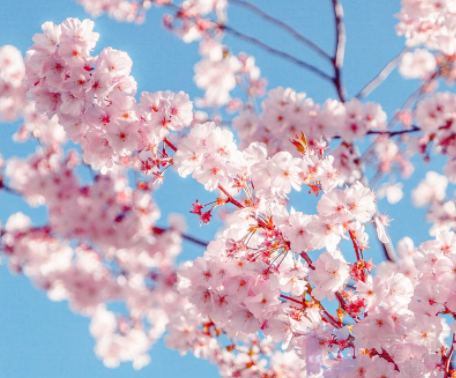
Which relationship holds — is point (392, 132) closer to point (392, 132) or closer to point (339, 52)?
point (392, 132)

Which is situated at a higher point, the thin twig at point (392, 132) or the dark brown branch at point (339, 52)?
the dark brown branch at point (339, 52)

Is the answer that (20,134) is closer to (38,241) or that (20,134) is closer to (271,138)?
(38,241)

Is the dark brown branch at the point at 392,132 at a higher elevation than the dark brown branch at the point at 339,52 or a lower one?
lower

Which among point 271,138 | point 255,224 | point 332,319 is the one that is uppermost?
point 271,138

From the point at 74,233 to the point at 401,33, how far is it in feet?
21.1

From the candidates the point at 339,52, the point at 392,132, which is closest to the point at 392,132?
the point at 392,132

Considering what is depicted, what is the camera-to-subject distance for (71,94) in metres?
2.62

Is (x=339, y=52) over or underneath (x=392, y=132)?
over

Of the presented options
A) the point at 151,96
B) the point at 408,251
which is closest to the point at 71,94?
Result: the point at 151,96

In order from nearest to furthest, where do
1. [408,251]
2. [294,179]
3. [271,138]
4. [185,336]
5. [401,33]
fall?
[294,179], [408,251], [185,336], [271,138], [401,33]

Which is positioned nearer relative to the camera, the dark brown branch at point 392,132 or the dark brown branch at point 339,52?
the dark brown branch at point 392,132

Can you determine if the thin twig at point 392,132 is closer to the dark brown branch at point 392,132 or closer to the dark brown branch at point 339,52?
the dark brown branch at point 392,132

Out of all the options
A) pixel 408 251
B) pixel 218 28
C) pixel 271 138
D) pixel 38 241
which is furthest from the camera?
pixel 38 241

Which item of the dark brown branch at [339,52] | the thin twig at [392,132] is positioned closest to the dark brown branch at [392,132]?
the thin twig at [392,132]
